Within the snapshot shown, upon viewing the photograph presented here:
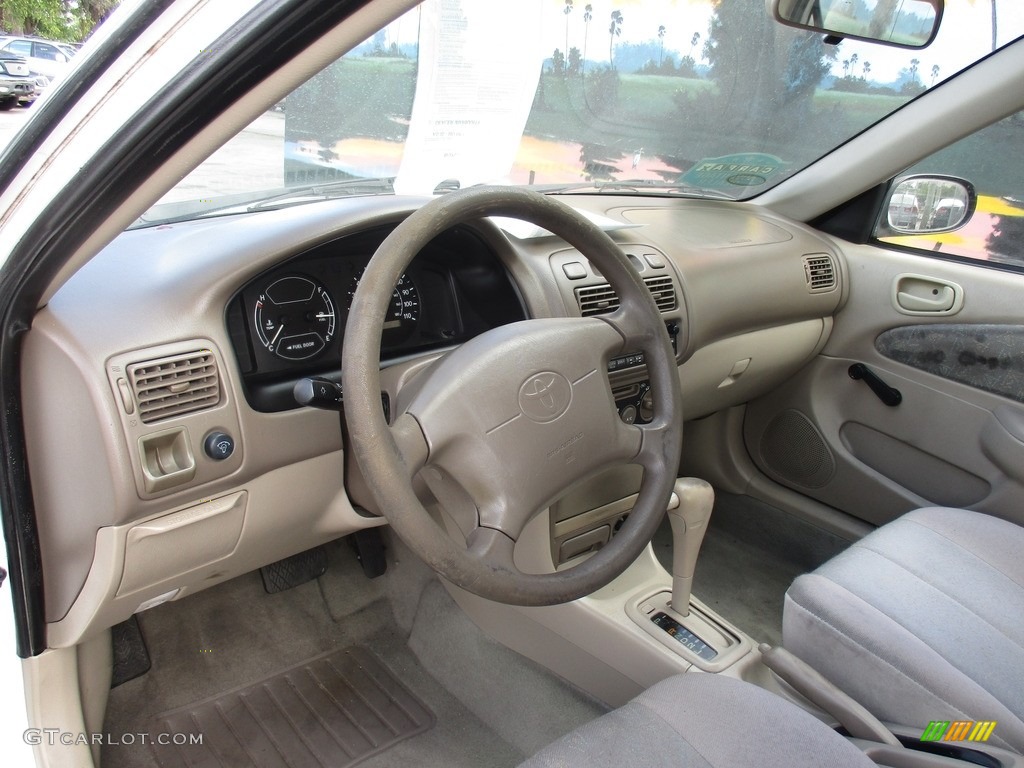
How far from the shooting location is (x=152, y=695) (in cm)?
188

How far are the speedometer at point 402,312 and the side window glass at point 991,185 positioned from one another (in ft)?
5.23

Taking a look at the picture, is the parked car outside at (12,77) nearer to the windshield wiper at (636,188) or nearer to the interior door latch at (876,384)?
the windshield wiper at (636,188)

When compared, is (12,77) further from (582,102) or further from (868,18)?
(868,18)

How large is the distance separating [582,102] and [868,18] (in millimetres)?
757

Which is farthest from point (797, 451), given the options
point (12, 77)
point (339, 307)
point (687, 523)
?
point (12, 77)

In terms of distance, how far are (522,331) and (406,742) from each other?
1.14m

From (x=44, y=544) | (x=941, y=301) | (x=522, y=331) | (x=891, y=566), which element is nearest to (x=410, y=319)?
(x=522, y=331)

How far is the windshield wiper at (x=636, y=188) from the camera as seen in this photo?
90.5 inches

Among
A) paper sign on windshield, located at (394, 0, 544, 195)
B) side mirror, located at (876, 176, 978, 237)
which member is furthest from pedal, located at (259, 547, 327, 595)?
side mirror, located at (876, 176, 978, 237)

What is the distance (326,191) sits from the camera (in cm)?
173

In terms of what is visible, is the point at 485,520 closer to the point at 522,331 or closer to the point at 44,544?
the point at 522,331

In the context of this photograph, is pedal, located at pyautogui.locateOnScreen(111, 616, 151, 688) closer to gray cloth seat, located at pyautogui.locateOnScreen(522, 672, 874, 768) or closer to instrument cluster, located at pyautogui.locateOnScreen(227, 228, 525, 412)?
instrument cluster, located at pyautogui.locateOnScreen(227, 228, 525, 412)

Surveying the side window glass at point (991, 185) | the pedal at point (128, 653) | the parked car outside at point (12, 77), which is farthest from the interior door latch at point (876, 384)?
the parked car outside at point (12, 77)

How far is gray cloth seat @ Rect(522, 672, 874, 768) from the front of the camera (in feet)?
3.51
